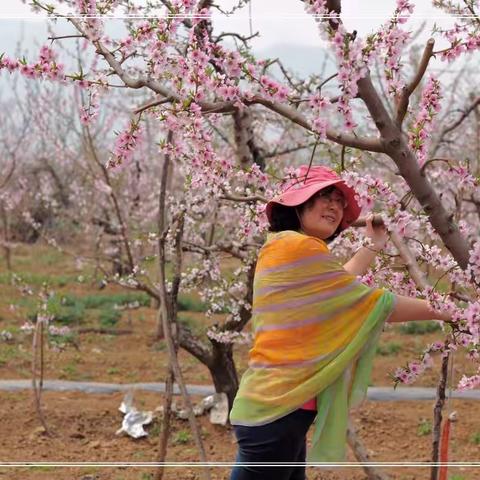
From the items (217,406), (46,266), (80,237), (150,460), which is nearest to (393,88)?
(150,460)

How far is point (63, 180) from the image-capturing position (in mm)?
22656

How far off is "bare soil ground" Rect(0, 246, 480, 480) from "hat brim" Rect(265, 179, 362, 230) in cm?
123

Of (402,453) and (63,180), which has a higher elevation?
(63,180)

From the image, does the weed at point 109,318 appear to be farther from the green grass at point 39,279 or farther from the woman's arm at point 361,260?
the woman's arm at point 361,260

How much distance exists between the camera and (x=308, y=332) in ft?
8.17

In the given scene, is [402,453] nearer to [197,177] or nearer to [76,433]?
[76,433]

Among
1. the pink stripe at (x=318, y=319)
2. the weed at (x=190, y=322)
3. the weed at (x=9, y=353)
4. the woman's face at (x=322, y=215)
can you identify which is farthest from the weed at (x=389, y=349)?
the pink stripe at (x=318, y=319)

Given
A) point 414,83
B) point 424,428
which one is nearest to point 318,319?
point 414,83

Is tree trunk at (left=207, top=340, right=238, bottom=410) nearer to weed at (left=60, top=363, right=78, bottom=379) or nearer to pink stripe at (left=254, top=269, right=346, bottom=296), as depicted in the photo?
weed at (left=60, top=363, right=78, bottom=379)

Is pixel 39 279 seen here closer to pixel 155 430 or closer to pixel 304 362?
pixel 155 430

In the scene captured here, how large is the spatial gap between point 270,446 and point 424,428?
12.7ft

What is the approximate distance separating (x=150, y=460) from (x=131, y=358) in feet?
11.1

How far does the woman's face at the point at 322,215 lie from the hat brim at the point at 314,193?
0.12 feet

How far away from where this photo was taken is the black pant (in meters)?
2.47
